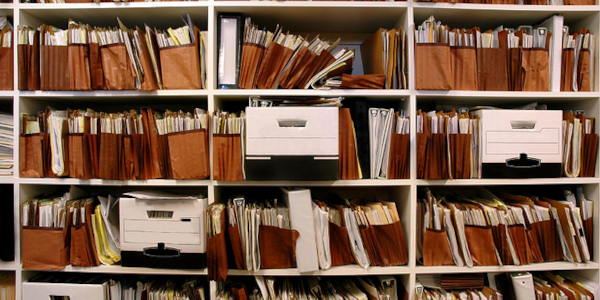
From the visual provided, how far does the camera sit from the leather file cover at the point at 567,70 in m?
1.29

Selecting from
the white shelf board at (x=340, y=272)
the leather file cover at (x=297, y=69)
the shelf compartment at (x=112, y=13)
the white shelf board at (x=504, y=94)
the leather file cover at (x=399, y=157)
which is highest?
the shelf compartment at (x=112, y=13)

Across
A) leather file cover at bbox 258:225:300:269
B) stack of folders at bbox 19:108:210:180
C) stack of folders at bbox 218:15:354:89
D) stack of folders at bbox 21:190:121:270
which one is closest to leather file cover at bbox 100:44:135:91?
stack of folders at bbox 19:108:210:180

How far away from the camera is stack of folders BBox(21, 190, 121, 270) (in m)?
1.24

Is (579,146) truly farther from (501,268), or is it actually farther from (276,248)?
(276,248)

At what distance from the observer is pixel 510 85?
129 cm

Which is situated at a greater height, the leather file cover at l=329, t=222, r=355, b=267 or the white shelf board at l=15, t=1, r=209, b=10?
the white shelf board at l=15, t=1, r=209, b=10

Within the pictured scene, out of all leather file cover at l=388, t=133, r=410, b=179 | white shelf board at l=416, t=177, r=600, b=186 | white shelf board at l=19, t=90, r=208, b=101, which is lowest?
white shelf board at l=416, t=177, r=600, b=186

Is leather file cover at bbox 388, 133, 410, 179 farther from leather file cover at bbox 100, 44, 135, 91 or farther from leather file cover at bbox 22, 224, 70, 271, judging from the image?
leather file cover at bbox 22, 224, 70, 271

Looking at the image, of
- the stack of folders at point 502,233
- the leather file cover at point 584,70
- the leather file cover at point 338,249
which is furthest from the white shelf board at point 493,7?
the leather file cover at point 338,249

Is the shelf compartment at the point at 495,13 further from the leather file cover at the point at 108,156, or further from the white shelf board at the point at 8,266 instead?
the white shelf board at the point at 8,266

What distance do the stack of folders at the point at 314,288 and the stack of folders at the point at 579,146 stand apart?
942 millimetres

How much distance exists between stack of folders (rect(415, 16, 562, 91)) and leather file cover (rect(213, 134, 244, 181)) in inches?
31.7

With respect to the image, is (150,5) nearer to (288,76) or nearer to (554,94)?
(288,76)

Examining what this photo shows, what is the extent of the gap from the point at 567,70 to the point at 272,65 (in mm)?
1317
